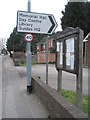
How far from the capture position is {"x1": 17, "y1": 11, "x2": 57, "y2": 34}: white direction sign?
745 cm

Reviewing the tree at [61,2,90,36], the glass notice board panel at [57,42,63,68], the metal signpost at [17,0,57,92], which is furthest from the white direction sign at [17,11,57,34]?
the tree at [61,2,90,36]

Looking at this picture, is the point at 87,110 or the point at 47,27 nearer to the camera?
the point at 87,110

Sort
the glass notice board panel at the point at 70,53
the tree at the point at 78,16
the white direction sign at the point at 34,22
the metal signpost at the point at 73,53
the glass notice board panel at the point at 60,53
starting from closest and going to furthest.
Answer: the metal signpost at the point at 73,53
the glass notice board panel at the point at 70,53
the glass notice board panel at the point at 60,53
the white direction sign at the point at 34,22
the tree at the point at 78,16

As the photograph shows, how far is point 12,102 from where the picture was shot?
21.9 ft

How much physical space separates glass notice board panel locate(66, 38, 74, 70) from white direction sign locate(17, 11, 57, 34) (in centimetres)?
238

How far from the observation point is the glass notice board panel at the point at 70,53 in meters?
4.77

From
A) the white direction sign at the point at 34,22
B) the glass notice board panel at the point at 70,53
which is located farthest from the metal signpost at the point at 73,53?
the white direction sign at the point at 34,22

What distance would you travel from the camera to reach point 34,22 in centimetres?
770

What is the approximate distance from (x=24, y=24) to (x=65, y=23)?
3262 cm

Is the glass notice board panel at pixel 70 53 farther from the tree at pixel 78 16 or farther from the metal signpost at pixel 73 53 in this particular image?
the tree at pixel 78 16

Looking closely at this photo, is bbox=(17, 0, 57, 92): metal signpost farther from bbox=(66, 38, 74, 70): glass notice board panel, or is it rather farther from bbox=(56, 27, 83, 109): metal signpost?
bbox=(66, 38, 74, 70): glass notice board panel

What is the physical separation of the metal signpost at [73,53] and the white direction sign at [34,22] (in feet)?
5.60

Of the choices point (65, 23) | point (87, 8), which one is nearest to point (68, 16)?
point (65, 23)

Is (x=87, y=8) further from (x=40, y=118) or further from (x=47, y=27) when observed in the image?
(x=40, y=118)
